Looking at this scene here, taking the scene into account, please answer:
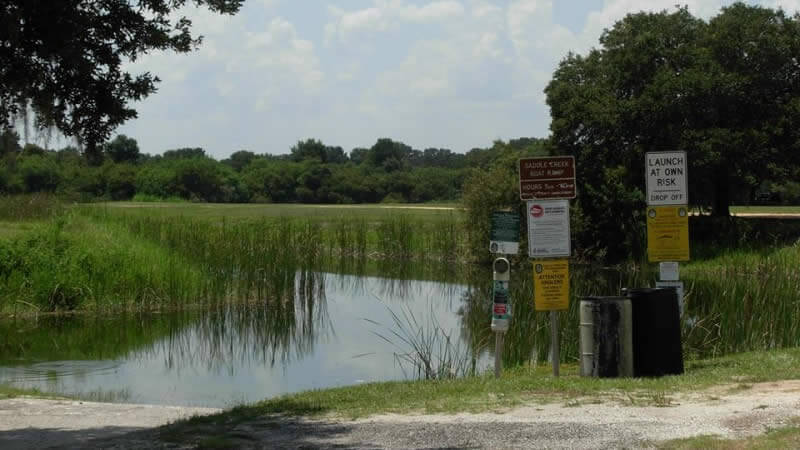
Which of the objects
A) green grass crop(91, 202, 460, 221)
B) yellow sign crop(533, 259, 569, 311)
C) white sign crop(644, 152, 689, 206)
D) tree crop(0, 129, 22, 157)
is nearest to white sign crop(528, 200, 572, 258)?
yellow sign crop(533, 259, 569, 311)

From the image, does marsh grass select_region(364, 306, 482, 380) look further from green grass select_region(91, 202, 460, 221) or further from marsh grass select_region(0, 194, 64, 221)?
green grass select_region(91, 202, 460, 221)

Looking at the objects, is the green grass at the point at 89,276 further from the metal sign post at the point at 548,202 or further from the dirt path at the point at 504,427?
the metal sign post at the point at 548,202

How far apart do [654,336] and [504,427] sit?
4.19m

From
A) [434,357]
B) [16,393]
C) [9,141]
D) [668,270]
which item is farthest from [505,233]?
[16,393]

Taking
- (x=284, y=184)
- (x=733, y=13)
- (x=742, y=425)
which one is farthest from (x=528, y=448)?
(x=284, y=184)

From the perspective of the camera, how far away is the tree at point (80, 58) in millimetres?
8727

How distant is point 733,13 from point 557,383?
32.2 meters

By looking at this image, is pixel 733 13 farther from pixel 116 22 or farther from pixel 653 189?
pixel 116 22

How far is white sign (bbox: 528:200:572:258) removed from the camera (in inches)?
525

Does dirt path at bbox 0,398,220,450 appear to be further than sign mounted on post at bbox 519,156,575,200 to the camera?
No

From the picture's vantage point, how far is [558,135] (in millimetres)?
41219

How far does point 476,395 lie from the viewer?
11.2 metres

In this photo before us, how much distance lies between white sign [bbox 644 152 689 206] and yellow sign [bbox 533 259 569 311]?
1.78 meters

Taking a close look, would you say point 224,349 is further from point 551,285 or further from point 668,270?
point 668,270
